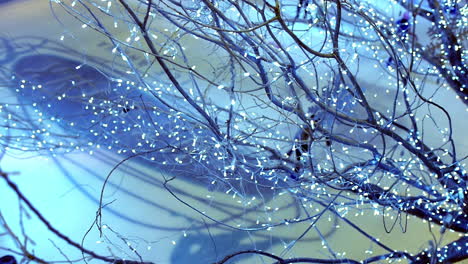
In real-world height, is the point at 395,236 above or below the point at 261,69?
below

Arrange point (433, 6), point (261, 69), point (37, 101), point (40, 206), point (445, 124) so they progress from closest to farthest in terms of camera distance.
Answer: point (261, 69) < point (433, 6) < point (40, 206) < point (37, 101) < point (445, 124)

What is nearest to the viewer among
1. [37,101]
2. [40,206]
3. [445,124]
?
[40,206]

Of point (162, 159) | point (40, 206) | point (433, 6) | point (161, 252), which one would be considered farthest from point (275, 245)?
point (433, 6)

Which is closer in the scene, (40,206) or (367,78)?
(40,206)

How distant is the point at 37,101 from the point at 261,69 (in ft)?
3.14

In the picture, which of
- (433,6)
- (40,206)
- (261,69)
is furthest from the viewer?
(40,206)

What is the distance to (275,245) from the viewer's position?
58.5 inches

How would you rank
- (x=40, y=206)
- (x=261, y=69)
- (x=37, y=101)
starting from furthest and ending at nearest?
(x=37, y=101)
(x=40, y=206)
(x=261, y=69)

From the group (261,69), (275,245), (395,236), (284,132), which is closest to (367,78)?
(284,132)

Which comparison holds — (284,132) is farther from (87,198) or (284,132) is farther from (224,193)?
(87,198)

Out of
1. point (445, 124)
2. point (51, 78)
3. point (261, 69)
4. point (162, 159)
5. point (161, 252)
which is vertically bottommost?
point (161, 252)

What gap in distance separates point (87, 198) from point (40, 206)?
0.14 metres

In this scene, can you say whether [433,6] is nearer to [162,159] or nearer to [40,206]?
[162,159]

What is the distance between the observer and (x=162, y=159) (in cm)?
157
